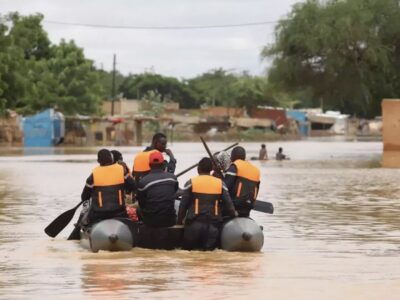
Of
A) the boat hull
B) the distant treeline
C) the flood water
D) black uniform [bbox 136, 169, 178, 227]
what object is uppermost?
the distant treeline

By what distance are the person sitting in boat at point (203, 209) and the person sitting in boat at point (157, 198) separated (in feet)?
0.75

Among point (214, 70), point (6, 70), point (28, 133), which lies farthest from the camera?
point (214, 70)

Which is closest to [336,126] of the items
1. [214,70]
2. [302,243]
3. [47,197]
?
[214,70]

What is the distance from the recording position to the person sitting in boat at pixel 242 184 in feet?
51.0

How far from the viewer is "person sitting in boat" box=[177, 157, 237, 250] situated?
14953mm

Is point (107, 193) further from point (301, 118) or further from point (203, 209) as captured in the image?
point (301, 118)

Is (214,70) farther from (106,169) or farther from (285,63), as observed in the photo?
(106,169)

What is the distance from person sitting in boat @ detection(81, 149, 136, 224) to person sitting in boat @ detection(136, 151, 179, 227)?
0.18 metres

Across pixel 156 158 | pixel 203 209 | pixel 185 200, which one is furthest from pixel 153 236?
pixel 156 158

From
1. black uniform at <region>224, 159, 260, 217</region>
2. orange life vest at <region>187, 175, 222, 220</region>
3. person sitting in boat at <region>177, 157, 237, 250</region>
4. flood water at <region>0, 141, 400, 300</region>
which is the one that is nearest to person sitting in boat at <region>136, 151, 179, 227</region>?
person sitting in boat at <region>177, 157, 237, 250</region>

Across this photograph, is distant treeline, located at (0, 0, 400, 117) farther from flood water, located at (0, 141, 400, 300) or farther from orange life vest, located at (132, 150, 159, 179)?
orange life vest, located at (132, 150, 159, 179)

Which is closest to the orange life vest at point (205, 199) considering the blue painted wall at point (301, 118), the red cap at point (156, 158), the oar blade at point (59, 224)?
the red cap at point (156, 158)

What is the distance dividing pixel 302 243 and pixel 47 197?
36.2 ft

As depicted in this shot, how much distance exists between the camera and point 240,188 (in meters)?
15.6
